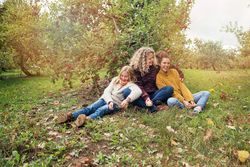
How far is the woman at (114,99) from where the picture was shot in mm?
7459

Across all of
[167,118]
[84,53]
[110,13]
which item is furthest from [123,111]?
[110,13]

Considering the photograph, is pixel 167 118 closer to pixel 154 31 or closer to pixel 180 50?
pixel 154 31

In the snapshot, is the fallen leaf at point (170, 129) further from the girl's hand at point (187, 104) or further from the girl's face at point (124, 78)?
the girl's face at point (124, 78)

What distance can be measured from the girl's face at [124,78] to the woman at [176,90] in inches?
32.4

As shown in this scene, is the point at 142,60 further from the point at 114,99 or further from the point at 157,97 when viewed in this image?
the point at 114,99

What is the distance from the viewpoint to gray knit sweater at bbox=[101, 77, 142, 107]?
7773 millimetres

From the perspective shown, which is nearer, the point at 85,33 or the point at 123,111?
the point at 123,111

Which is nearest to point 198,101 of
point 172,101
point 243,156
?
point 172,101

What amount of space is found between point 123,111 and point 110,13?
199 inches

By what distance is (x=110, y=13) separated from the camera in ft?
38.9

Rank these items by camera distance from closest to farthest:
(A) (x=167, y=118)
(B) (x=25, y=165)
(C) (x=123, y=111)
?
(B) (x=25, y=165), (A) (x=167, y=118), (C) (x=123, y=111)

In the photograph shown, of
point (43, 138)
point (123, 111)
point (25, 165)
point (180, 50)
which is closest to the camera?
point (25, 165)

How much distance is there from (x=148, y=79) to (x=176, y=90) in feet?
2.37

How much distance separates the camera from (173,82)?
27.9ft
